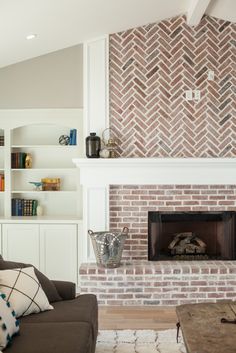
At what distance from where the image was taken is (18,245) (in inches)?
227

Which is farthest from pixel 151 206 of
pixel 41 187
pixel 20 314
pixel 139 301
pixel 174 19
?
pixel 20 314

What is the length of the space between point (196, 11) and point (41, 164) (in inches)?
107

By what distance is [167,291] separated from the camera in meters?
5.12

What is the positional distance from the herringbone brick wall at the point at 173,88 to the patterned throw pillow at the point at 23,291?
248 cm

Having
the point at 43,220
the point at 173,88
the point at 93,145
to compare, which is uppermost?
the point at 173,88

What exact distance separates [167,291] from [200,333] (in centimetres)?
226

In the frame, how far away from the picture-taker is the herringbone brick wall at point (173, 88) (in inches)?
218

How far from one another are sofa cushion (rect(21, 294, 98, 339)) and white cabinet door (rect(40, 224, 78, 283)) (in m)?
2.07

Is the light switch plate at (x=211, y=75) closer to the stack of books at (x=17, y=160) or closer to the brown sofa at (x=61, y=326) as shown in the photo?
the stack of books at (x=17, y=160)

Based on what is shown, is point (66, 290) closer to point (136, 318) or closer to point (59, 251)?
point (136, 318)

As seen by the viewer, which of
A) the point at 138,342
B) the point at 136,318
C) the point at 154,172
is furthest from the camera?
the point at 154,172

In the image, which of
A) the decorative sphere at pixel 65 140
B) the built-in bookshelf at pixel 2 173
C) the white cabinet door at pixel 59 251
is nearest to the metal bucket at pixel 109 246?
the white cabinet door at pixel 59 251

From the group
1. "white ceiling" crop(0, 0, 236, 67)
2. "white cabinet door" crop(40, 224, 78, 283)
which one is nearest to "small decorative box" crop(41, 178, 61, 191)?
"white cabinet door" crop(40, 224, 78, 283)

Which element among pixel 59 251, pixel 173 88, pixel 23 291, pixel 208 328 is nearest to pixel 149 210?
pixel 59 251
